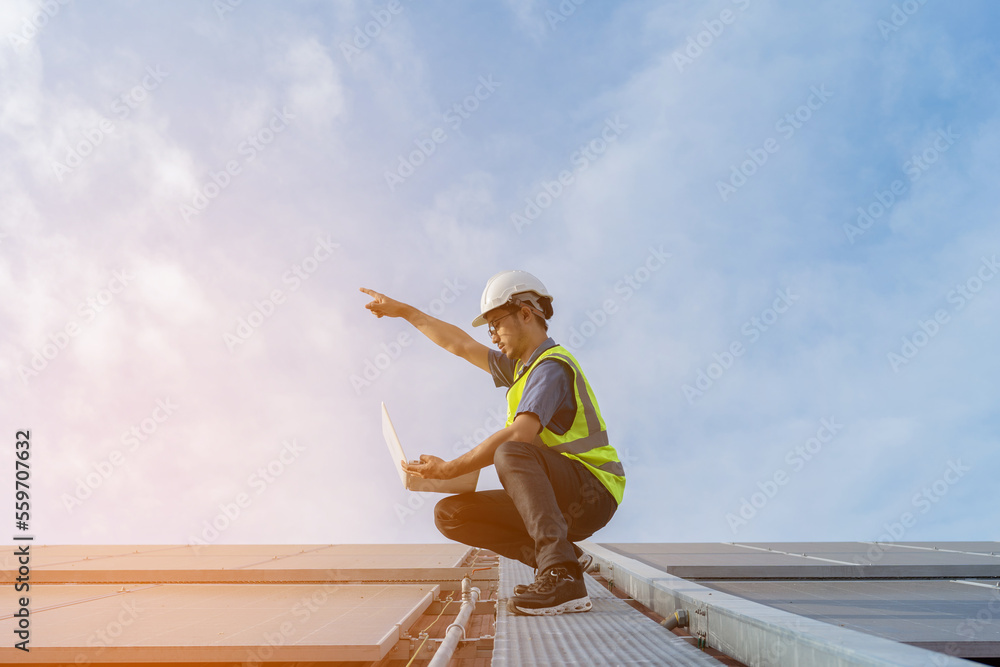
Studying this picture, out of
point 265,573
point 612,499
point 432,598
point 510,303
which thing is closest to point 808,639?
point 612,499

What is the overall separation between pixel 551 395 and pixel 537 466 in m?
0.26

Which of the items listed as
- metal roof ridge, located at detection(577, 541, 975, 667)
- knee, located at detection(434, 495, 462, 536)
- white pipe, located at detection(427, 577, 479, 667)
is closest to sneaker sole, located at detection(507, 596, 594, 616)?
white pipe, located at detection(427, 577, 479, 667)

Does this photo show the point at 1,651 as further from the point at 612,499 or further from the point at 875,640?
the point at 875,640

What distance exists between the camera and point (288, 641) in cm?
204

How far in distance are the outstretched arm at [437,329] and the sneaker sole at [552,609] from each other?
1275mm

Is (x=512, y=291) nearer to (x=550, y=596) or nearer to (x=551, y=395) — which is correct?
(x=551, y=395)

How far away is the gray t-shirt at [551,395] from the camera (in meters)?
2.41

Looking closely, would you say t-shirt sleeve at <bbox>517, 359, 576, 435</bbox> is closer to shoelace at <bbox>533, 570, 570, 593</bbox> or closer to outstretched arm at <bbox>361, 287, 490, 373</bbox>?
shoelace at <bbox>533, 570, 570, 593</bbox>

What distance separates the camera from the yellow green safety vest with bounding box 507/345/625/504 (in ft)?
8.52

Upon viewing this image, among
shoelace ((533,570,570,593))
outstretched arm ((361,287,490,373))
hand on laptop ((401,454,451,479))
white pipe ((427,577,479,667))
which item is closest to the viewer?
white pipe ((427,577,479,667))

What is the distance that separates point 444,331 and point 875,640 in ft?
8.09

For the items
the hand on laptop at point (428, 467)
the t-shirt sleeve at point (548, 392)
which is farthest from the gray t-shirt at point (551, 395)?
the hand on laptop at point (428, 467)

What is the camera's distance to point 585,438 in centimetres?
263

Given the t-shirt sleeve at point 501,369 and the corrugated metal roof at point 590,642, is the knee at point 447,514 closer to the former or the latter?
the corrugated metal roof at point 590,642
